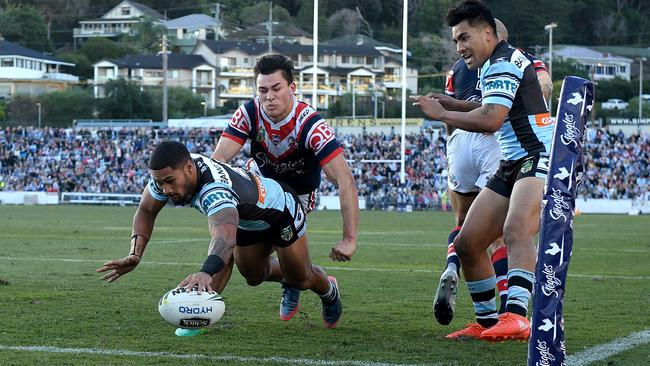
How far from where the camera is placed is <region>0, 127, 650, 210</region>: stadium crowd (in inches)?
1903

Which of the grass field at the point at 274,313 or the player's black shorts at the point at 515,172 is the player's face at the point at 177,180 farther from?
the player's black shorts at the point at 515,172

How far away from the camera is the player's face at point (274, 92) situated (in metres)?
8.59

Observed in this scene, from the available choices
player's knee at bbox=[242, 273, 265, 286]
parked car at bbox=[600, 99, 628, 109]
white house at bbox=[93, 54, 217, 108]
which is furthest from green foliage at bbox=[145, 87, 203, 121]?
player's knee at bbox=[242, 273, 265, 286]

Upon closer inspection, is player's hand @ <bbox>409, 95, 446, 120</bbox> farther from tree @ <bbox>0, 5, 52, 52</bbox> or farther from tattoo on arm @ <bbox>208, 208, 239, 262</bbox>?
tree @ <bbox>0, 5, 52, 52</bbox>

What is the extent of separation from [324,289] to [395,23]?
432 ft

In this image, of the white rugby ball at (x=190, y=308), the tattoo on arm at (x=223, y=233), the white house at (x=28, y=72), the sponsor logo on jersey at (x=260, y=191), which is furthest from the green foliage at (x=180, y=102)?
the white rugby ball at (x=190, y=308)

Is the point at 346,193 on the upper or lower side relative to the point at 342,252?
upper

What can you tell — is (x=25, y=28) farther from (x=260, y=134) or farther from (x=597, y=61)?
(x=260, y=134)

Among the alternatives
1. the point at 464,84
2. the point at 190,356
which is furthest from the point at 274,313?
the point at 190,356

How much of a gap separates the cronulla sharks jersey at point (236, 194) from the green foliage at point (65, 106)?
298ft

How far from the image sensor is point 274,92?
8.61 meters

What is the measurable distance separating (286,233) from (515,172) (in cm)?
184

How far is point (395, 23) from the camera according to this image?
138750mm

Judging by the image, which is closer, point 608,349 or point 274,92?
point 608,349
